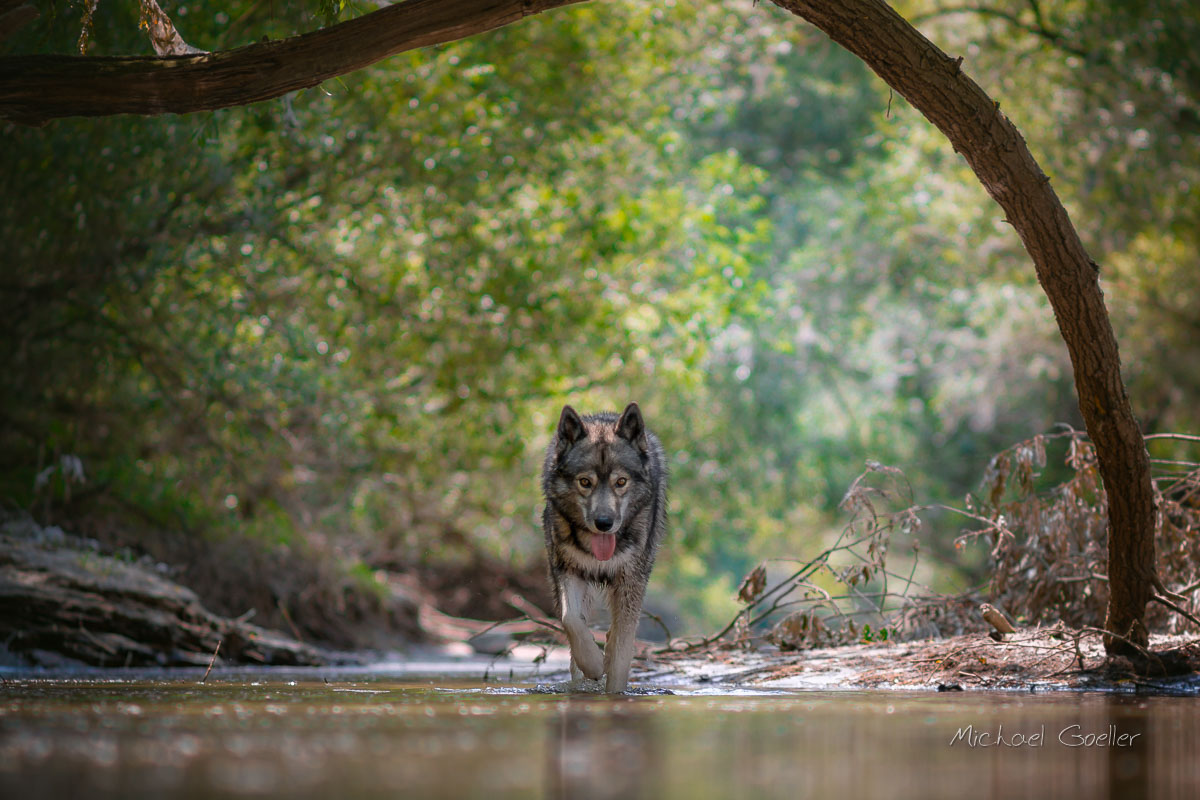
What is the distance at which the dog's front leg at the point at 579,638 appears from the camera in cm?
659

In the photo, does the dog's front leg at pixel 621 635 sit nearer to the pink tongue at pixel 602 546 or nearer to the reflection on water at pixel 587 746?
the pink tongue at pixel 602 546

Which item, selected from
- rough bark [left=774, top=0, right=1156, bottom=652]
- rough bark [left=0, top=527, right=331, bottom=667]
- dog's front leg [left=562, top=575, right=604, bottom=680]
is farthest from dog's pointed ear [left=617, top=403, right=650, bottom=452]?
rough bark [left=0, top=527, right=331, bottom=667]

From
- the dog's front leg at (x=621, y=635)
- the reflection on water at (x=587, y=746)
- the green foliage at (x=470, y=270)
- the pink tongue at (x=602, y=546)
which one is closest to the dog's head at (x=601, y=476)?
the pink tongue at (x=602, y=546)

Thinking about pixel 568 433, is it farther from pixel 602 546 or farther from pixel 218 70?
pixel 218 70

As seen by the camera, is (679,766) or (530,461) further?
(530,461)

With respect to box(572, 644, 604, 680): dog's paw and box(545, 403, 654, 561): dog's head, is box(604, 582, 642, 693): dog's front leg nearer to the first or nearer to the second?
box(572, 644, 604, 680): dog's paw

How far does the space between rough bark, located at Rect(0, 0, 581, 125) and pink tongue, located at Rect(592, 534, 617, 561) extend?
3.03 m

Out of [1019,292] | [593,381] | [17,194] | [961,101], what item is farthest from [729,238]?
[961,101]

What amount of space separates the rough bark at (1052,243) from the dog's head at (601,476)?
8.71 ft

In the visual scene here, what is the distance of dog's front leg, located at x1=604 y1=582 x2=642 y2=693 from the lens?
6.70 m

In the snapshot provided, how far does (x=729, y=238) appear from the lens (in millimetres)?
16781

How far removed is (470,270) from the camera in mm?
14227

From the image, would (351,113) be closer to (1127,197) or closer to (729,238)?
(729,238)

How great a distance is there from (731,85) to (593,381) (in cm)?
1038
